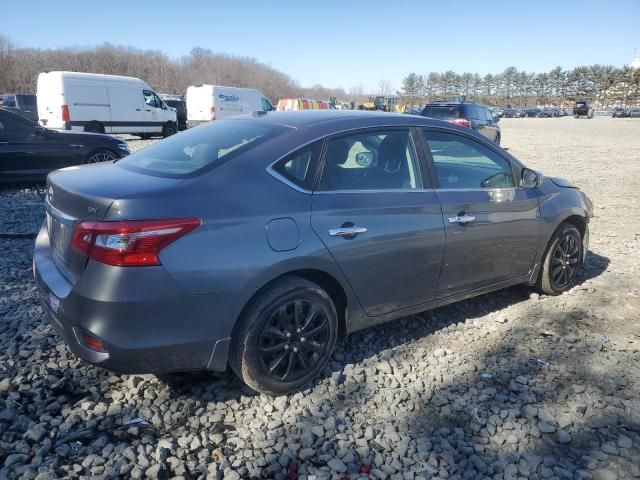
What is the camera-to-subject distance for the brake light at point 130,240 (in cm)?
236

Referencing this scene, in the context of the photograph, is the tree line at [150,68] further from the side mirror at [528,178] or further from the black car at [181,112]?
the side mirror at [528,178]

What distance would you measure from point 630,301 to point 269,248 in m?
3.77

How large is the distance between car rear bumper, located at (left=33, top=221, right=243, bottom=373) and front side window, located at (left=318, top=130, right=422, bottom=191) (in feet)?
3.42

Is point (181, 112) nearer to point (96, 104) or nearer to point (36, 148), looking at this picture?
point (96, 104)

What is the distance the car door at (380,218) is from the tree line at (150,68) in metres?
65.4

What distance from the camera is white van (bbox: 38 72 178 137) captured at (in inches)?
661

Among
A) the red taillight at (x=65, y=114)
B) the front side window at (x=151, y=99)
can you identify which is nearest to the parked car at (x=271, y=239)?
the red taillight at (x=65, y=114)

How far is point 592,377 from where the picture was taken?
3332 millimetres

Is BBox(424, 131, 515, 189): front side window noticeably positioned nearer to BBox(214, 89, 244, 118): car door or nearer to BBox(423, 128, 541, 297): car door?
BBox(423, 128, 541, 297): car door

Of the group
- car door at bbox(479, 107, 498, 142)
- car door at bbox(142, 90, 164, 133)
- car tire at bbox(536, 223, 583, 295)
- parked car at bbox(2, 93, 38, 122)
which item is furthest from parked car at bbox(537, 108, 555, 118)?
car tire at bbox(536, 223, 583, 295)

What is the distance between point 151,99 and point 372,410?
62.5ft

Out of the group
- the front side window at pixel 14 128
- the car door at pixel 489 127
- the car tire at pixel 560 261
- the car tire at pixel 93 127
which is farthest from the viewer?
the car tire at pixel 93 127

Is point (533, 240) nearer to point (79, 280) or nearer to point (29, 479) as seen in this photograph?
point (79, 280)

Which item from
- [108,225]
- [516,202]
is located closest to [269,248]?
[108,225]
